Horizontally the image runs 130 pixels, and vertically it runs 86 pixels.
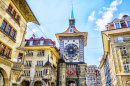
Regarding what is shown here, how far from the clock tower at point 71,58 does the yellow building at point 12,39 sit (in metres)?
18.9

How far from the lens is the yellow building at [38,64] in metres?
27.7

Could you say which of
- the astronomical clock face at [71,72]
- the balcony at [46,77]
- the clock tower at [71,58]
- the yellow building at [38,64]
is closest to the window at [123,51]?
the yellow building at [38,64]

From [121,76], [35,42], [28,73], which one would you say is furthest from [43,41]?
[121,76]

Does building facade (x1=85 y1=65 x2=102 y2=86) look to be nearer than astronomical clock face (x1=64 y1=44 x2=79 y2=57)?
No

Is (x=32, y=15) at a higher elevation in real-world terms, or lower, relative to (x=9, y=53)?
higher

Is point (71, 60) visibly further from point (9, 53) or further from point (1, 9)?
point (1, 9)

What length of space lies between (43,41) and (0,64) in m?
17.9

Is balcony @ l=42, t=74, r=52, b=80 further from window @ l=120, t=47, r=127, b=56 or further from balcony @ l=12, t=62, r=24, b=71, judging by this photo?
window @ l=120, t=47, r=127, b=56

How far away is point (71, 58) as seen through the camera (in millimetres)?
40250

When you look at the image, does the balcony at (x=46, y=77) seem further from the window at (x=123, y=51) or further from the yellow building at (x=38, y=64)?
the window at (x=123, y=51)

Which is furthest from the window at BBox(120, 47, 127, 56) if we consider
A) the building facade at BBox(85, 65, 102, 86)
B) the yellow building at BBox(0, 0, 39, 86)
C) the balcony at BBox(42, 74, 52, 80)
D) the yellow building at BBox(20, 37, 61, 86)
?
the building facade at BBox(85, 65, 102, 86)

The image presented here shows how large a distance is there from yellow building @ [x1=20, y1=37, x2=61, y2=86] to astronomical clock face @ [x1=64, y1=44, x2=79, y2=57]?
9796 millimetres

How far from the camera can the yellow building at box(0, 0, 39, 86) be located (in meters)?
15.7

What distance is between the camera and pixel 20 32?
20.9 m
